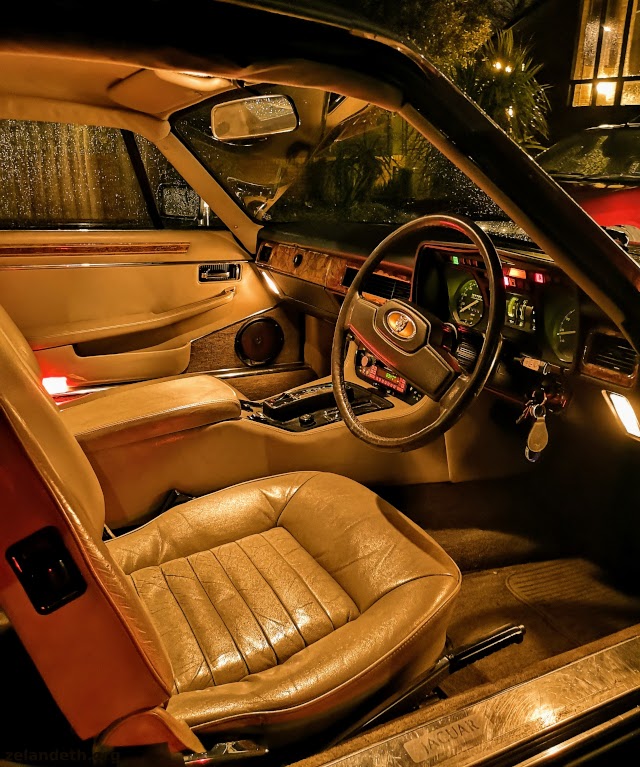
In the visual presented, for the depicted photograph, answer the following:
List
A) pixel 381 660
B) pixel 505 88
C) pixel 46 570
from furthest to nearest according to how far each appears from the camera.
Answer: pixel 505 88, pixel 381 660, pixel 46 570

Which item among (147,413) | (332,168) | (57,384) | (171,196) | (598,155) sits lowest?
(57,384)

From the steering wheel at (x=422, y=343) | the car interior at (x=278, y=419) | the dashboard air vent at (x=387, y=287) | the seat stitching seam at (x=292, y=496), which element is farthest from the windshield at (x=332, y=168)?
the seat stitching seam at (x=292, y=496)

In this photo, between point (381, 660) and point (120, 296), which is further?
point (120, 296)

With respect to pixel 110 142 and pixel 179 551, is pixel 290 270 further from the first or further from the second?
pixel 179 551

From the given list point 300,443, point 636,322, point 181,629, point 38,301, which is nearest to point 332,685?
point 181,629

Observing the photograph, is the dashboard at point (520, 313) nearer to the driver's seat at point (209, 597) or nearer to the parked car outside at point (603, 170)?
the driver's seat at point (209, 597)

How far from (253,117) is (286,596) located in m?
1.91

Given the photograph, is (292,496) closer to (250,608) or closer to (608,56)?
(250,608)

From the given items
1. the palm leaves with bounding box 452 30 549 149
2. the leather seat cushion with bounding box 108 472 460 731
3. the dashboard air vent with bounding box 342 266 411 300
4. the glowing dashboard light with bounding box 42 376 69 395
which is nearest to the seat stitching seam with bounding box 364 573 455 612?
the leather seat cushion with bounding box 108 472 460 731

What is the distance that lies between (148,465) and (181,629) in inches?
A: 29.0

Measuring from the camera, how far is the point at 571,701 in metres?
1.09

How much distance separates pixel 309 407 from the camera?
2396 mm

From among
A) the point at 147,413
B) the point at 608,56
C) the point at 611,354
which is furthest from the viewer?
the point at 608,56

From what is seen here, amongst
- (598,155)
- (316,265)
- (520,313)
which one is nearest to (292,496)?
(520,313)
